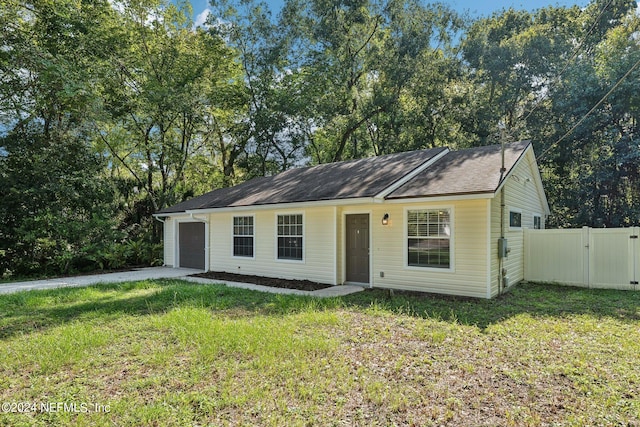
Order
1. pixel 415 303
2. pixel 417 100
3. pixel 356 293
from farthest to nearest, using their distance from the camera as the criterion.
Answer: pixel 417 100
pixel 356 293
pixel 415 303

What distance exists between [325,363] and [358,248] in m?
5.41

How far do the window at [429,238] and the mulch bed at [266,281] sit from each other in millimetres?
2467

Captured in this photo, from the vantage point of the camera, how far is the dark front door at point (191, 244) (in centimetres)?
1345

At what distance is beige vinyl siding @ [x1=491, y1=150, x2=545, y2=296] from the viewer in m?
7.72

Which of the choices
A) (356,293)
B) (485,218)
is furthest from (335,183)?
(485,218)

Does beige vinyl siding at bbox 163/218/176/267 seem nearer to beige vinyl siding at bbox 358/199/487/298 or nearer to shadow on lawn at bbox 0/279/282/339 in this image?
shadow on lawn at bbox 0/279/282/339

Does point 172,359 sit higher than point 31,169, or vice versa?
point 31,169

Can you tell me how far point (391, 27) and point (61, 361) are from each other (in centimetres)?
1948

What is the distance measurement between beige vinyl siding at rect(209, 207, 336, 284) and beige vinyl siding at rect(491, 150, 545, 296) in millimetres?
3866

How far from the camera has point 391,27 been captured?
60.4 feet

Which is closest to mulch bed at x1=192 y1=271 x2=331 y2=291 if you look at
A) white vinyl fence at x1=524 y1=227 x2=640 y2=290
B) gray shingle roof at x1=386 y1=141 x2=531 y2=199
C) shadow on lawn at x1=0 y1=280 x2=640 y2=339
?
shadow on lawn at x1=0 y1=280 x2=640 y2=339

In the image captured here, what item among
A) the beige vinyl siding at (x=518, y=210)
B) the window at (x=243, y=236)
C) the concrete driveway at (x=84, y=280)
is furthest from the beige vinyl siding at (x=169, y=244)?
the beige vinyl siding at (x=518, y=210)

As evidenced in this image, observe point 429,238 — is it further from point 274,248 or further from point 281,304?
point 274,248

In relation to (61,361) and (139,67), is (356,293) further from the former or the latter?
(139,67)
